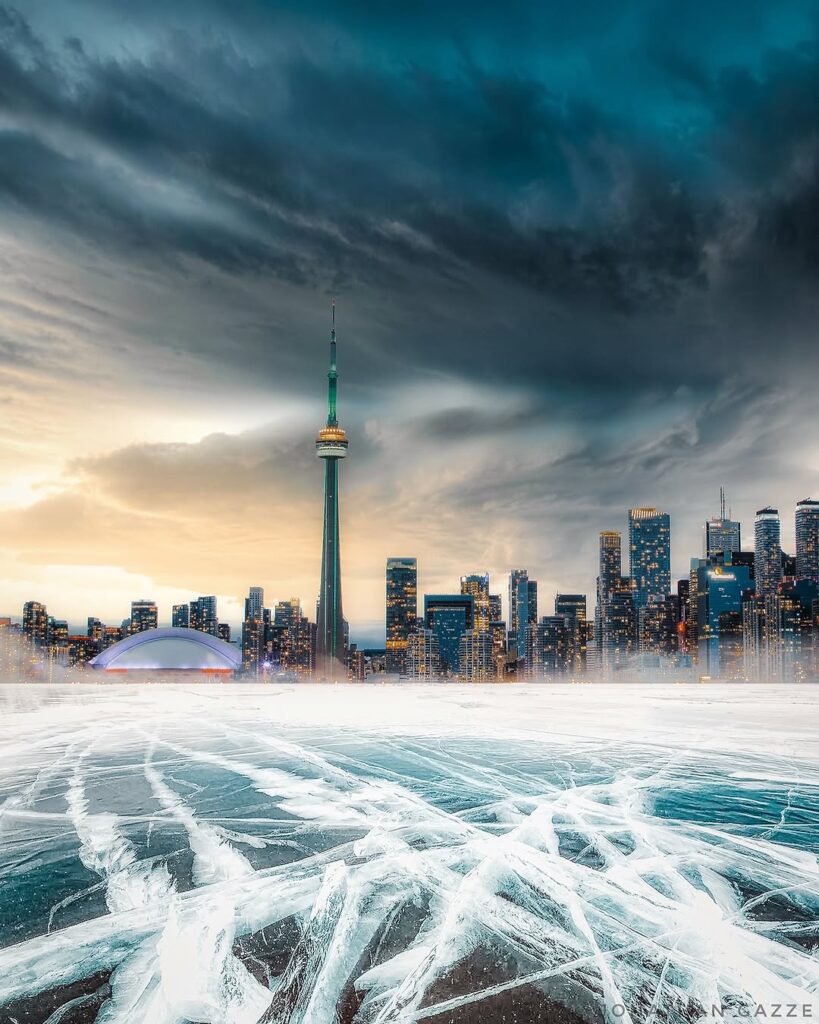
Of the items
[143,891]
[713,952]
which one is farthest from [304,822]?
[713,952]

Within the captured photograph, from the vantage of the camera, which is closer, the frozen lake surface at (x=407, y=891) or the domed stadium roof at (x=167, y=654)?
the frozen lake surface at (x=407, y=891)

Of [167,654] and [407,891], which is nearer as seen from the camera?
[407,891]

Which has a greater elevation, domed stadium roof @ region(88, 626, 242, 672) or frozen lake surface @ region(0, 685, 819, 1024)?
frozen lake surface @ region(0, 685, 819, 1024)

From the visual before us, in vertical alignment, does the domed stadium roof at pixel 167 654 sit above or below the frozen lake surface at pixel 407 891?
below

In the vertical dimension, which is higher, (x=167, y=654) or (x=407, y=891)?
(x=407, y=891)

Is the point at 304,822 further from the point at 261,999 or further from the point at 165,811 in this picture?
the point at 261,999
